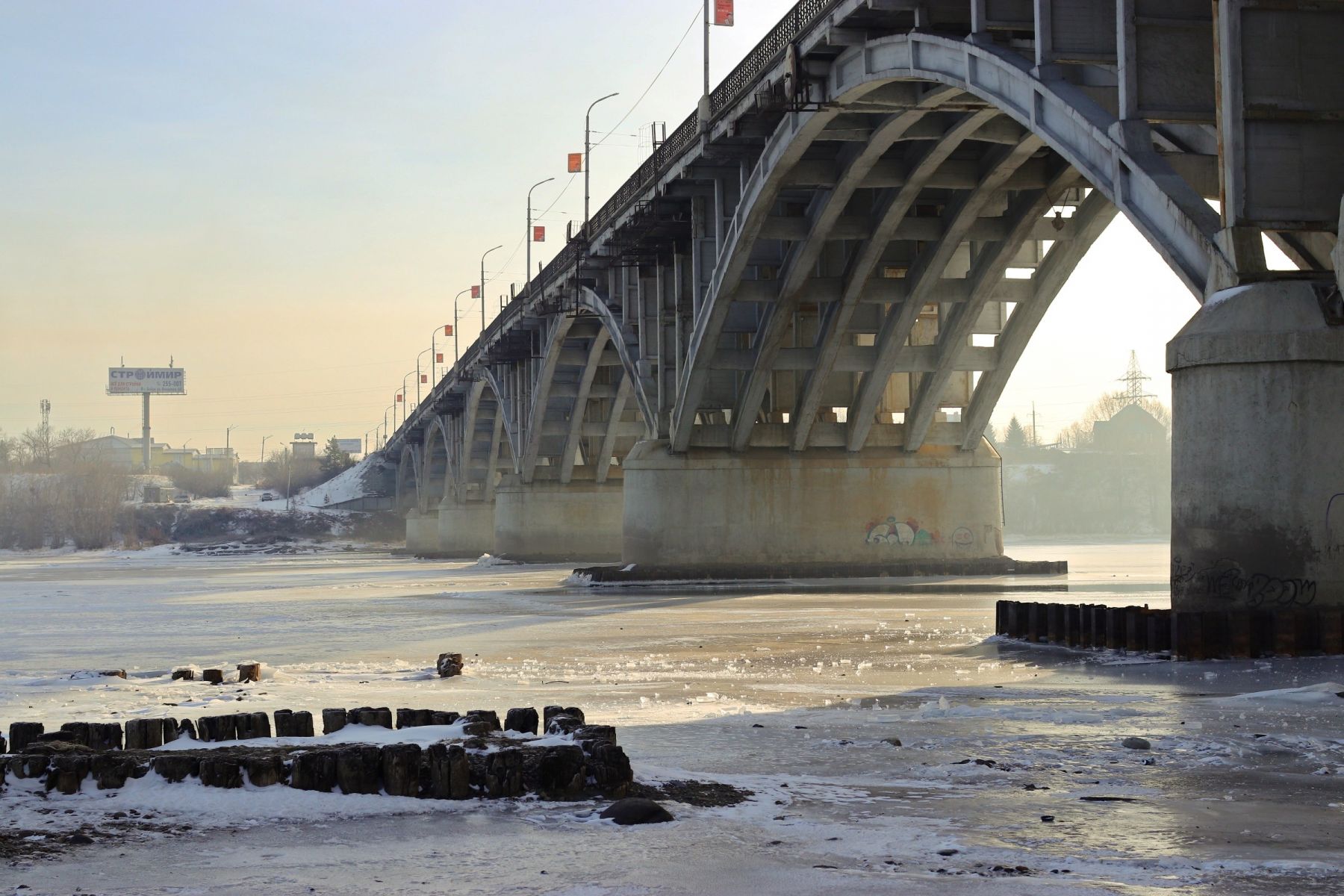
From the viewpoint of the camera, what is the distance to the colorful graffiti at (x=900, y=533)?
46.4m

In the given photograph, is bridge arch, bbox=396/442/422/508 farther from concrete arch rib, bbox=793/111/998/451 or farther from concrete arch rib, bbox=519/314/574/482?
concrete arch rib, bbox=793/111/998/451

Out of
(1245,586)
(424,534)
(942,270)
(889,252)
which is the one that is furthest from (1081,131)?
(424,534)

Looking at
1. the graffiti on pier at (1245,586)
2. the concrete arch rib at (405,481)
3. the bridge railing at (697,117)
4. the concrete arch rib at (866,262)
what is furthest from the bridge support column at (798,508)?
the concrete arch rib at (405,481)

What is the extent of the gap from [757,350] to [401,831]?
37.5 meters

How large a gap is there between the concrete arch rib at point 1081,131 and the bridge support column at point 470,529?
7792 centimetres

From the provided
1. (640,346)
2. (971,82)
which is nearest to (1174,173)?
(971,82)

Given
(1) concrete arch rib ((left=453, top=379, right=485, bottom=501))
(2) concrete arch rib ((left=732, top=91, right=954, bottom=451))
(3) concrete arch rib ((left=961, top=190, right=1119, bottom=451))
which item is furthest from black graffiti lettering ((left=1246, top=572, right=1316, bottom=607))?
(1) concrete arch rib ((left=453, top=379, right=485, bottom=501))

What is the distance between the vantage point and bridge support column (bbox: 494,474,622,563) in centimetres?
7631

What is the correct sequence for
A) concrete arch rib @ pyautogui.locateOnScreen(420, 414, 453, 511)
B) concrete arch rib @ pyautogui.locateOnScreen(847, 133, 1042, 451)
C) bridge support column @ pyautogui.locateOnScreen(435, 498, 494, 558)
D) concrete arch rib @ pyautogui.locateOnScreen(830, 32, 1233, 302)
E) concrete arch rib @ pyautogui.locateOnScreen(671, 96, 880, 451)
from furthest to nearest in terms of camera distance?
concrete arch rib @ pyautogui.locateOnScreen(420, 414, 453, 511) → bridge support column @ pyautogui.locateOnScreen(435, 498, 494, 558) → concrete arch rib @ pyautogui.locateOnScreen(847, 133, 1042, 451) → concrete arch rib @ pyautogui.locateOnScreen(671, 96, 880, 451) → concrete arch rib @ pyautogui.locateOnScreen(830, 32, 1233, 302)

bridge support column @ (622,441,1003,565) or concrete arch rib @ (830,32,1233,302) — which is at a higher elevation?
concrete arch rib @ (830,32,1233,302)

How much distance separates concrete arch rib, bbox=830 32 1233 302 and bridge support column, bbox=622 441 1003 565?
17.5m

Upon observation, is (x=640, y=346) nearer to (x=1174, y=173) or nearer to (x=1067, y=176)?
(x=1067, y=176)

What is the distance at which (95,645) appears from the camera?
21.9 m

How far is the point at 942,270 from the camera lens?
41.3 m
